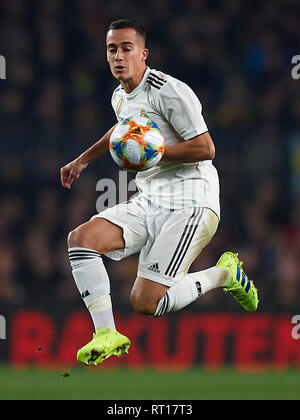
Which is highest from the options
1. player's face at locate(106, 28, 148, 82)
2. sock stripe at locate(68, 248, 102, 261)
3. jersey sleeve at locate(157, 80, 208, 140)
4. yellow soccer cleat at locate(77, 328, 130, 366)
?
player's face at locate(106, 28, 148, 82)

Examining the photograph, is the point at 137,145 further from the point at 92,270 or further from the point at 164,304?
the point at 164,304

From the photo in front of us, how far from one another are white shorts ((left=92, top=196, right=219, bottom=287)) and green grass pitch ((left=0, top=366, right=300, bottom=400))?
2.54 metres

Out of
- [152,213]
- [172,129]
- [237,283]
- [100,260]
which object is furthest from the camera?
[237,283]

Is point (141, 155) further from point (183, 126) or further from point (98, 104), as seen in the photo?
point (98, 104)

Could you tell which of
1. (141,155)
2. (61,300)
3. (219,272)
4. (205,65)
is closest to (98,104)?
(205,65)

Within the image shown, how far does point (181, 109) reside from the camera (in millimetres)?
5828

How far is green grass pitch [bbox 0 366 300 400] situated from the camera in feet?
28.6

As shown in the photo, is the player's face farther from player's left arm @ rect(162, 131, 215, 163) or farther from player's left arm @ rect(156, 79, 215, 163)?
player's left arm @ rect(162, 131, 215, 163)

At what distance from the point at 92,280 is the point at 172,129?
1121 millimetres

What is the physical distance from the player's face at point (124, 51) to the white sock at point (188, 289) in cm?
146

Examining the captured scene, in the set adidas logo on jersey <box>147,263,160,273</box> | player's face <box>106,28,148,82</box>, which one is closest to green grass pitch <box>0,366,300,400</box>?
adidas logo on jersey <box>147,263,160,273</box>

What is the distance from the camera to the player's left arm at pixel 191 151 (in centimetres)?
575

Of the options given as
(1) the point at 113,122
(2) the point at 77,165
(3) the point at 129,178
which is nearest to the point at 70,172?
(2) the point at 77,165

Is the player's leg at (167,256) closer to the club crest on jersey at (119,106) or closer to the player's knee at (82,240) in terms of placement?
the player's knee at (82,240)
